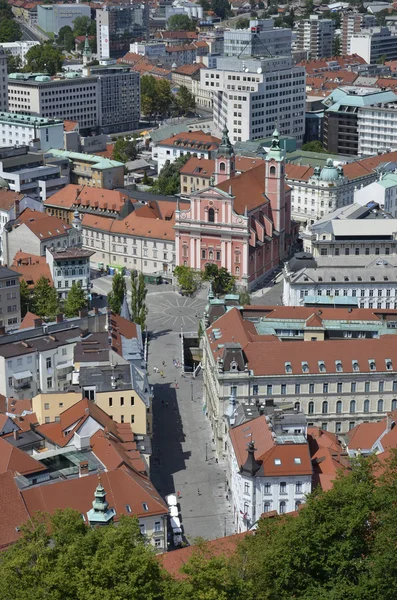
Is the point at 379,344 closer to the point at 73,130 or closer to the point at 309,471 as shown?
the point at 309,471

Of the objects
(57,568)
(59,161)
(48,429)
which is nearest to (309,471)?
(48,429)

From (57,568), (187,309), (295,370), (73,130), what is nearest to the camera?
(57,568)

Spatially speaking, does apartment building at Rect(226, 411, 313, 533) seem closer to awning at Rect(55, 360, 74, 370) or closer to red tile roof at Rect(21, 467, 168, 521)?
red tile roof at Rect(21, 467, 168, 521)

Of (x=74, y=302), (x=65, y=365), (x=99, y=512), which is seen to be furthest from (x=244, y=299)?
(x=99, y=512)

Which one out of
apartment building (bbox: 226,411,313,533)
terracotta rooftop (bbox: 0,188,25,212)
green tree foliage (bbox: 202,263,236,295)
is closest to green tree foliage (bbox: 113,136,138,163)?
terracotta rooftop (bbox: 0,188,25,212)

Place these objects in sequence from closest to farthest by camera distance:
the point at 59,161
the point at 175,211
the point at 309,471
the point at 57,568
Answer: the point at 57,568 < the point at 309,471 < the point at 175,211 < the point at 59,161

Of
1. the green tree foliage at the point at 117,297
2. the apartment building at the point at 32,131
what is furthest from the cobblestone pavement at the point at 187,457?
the apartment building at the point at 32,131

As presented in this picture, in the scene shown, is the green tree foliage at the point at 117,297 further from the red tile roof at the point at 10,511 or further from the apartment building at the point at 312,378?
the red tile roof at the point at 10,511
